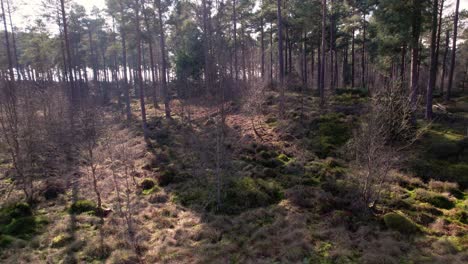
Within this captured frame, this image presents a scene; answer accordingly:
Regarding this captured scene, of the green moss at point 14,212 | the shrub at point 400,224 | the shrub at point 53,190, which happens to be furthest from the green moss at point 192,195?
the shrub at point 400,224

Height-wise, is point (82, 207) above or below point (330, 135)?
below

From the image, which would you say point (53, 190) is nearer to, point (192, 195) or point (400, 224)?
point (192, 195)

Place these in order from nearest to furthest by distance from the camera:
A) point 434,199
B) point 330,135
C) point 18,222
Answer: point 18,222, point 434,199, point 330,135

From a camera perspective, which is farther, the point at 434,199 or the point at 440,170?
the point at 440,170

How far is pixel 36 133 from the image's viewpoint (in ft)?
46.8

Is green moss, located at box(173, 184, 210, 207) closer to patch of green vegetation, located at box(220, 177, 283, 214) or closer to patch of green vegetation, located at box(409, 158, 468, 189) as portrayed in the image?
patch of green vegetation, located at box(220, 177, 283, 214)

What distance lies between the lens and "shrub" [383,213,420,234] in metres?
9.46

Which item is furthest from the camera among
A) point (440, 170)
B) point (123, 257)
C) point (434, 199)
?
point (440, 170)

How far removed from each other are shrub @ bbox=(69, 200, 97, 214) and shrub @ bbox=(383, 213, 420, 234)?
38.4 feet

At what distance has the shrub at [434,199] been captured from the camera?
11.1 metres

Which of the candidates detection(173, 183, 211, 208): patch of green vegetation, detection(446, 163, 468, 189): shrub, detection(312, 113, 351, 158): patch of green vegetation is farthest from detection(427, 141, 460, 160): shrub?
detection(173, 183, 211, 208): patch of green vegetation

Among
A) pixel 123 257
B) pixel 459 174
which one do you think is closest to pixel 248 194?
pixel 123 257

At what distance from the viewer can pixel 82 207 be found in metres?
12.3

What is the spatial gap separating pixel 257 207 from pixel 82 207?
7.70 metres
